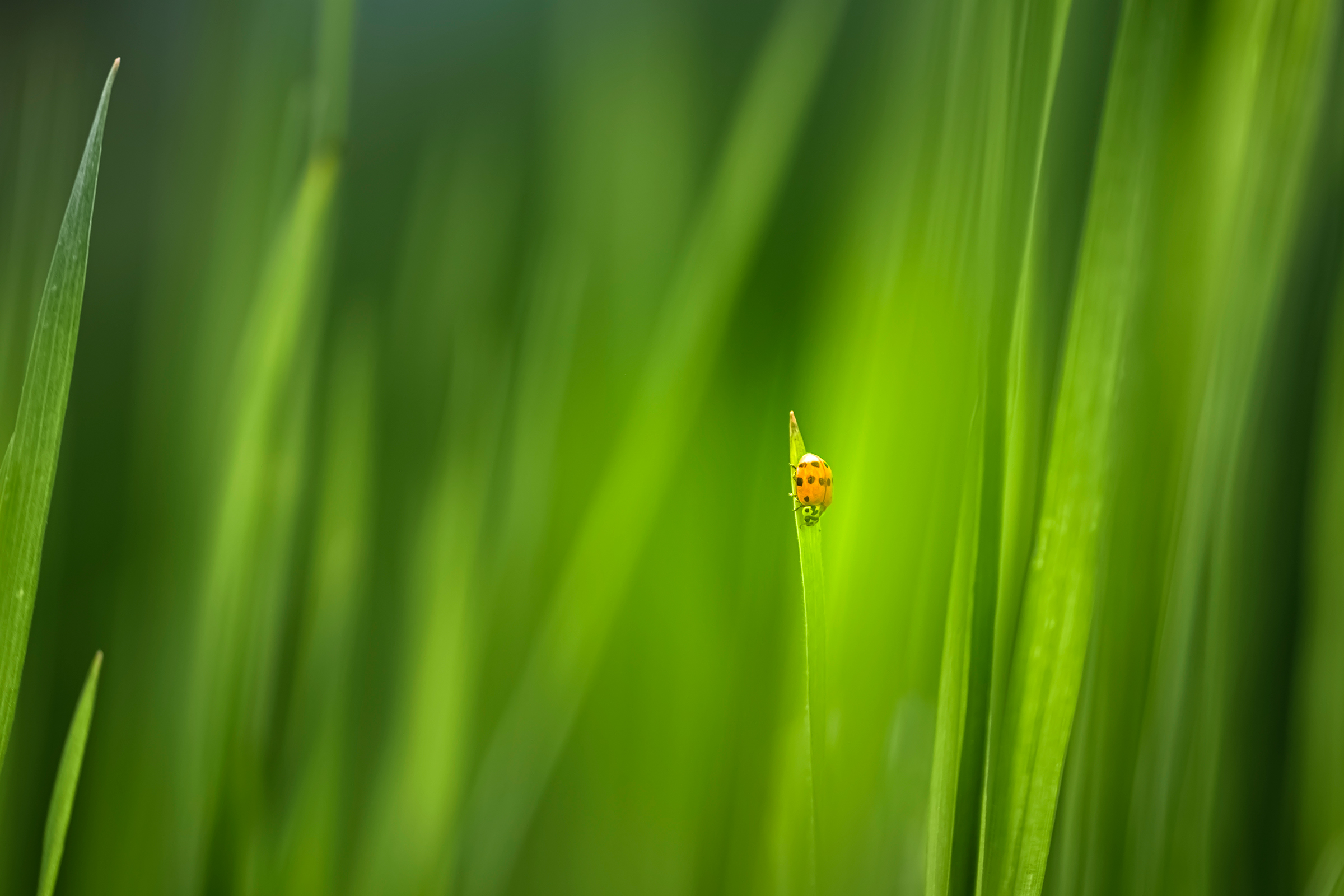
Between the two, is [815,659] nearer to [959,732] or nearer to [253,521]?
[959,732]

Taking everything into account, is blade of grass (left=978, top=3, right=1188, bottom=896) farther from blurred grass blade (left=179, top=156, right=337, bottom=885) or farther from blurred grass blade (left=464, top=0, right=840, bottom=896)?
blurred grass blade (left=179, top=156, right=337, bottom=885)

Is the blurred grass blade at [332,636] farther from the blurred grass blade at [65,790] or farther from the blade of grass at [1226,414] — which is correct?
the blade of grass at [1226,414]

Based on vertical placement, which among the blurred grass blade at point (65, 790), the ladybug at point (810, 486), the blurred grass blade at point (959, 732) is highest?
the ladybug at point (810, 486)

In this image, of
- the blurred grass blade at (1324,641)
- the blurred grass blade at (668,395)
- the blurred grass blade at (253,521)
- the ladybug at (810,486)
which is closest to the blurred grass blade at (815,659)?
the ladybug at (810,486)

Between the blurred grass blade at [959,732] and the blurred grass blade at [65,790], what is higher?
the blurred grass blade at [959,732]

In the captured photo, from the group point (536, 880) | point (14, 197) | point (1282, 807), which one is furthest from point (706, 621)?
point (14, 197)

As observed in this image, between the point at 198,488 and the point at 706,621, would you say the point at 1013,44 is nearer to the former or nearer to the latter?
the point at 706,621
